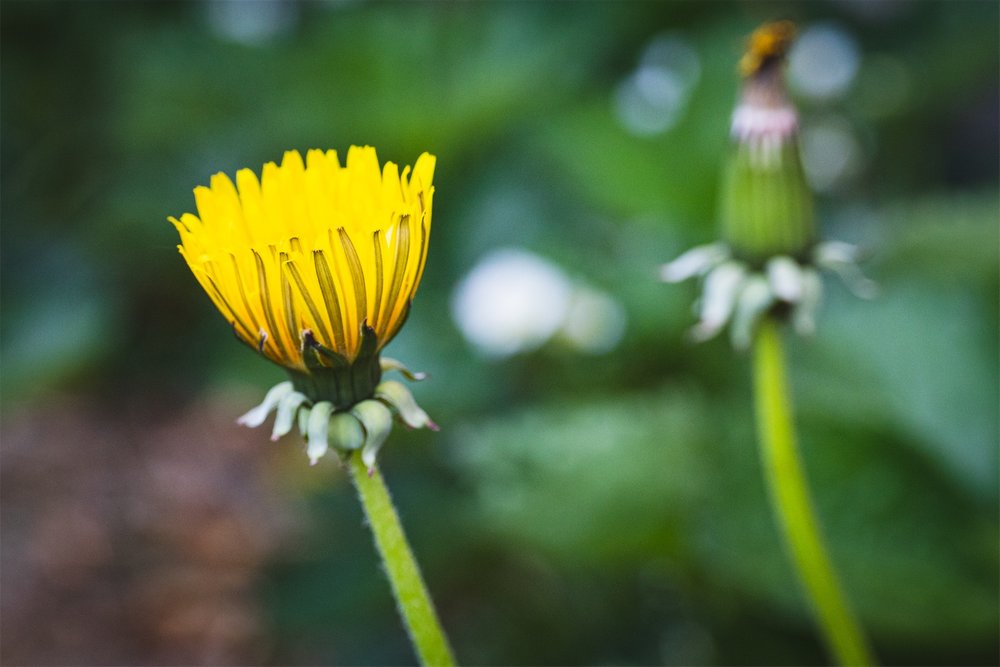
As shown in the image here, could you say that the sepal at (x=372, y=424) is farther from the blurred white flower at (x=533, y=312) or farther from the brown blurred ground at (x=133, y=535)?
the brown blurred ground at (x=133, y=535)

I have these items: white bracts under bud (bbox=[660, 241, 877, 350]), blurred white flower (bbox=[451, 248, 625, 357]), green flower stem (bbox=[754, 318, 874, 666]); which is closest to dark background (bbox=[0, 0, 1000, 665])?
blurred white flower (bbox=[451, 248, 625, 357])

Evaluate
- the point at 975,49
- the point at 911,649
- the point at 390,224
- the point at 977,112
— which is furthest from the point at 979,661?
the point at 977,112

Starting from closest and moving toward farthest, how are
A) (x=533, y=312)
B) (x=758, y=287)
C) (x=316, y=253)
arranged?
(x=316, y=253) → (x=758, y=287) → (x=533, y=312)

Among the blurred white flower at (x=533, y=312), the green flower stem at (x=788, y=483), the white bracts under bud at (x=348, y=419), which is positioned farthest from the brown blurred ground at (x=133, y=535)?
the white bracts under bud at (x=348, y=419)

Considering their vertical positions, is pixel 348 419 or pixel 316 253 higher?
pixel 316 253

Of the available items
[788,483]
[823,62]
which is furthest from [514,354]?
[823,62]

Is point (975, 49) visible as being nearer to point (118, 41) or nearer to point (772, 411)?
point (772, 411)

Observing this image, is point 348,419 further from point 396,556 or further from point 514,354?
point 514,354
